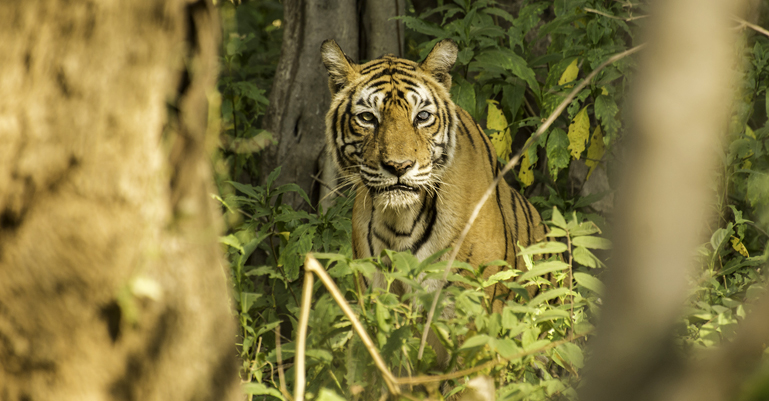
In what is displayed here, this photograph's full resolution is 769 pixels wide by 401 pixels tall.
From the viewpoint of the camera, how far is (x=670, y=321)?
703 millimetres

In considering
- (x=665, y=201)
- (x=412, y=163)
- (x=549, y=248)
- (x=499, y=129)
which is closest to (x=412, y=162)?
(x=412, y=163)

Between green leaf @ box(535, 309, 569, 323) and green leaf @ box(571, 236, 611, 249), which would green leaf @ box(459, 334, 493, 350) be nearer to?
green leaf @ box(535, 309, 569, 323)

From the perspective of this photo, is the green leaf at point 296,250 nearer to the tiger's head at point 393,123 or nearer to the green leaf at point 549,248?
the tiger's head at point 393,123

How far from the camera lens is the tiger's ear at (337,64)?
3207mm

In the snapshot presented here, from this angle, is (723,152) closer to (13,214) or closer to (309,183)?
(309,183)

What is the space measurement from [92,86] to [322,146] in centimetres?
336

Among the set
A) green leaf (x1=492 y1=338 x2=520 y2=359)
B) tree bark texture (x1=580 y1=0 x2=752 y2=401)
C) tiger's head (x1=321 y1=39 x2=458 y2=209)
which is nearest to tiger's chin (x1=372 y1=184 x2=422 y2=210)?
tiger's head (x1=321 y1=39 x2=458 y2=209)

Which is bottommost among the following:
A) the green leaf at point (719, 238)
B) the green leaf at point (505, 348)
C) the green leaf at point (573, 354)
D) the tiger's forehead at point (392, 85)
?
the green leaf at point (573, 354)

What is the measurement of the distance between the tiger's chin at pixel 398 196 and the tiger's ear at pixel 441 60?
71cm

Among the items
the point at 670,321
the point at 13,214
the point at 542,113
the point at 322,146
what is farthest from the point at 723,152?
the point at 13,214

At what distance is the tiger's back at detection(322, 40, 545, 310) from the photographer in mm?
2898

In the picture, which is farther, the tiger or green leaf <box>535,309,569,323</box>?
the tiger

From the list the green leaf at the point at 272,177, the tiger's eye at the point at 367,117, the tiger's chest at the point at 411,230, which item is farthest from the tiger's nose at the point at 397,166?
the green leaf at the point at 272,177

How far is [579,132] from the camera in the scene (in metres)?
3.99
